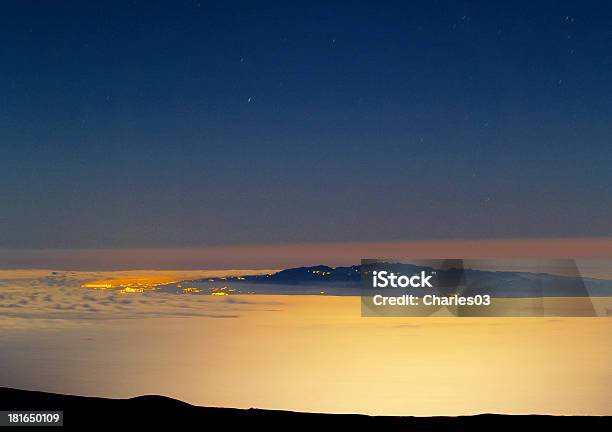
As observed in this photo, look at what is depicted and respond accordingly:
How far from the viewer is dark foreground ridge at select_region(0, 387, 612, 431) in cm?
1577

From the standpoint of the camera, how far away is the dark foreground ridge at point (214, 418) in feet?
51.8

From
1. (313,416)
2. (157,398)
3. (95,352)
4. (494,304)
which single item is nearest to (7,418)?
(157,398)

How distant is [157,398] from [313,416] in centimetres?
336

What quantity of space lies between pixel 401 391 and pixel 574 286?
10.5m

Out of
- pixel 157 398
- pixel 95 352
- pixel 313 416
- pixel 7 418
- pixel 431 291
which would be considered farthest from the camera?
pixel 95 352

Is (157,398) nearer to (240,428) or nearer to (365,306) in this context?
(240,428)

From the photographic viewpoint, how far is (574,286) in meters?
30.7

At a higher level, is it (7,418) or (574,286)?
(574,286)

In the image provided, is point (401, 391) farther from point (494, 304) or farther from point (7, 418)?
point (7, 418)

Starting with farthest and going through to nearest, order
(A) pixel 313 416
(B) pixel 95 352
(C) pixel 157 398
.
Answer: (B) pixel 95 352 → (C) pixel 157 398 → (A) pixel 313 416

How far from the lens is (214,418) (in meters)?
16.2

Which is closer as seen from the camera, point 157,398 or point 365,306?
point 157,398

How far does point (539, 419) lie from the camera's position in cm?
1677

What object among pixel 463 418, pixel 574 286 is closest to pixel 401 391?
pixel 463 418
